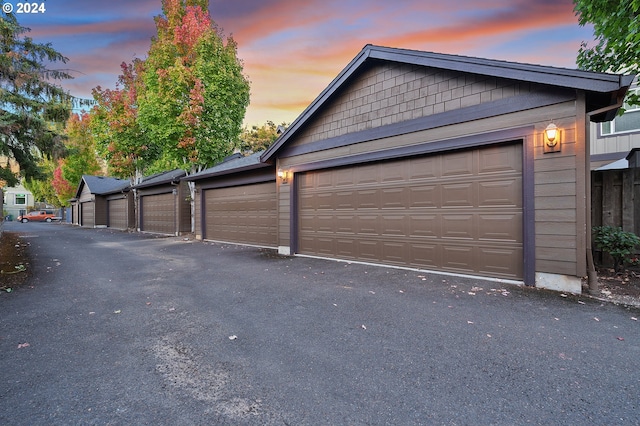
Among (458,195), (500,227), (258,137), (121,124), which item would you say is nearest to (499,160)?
(458,195)

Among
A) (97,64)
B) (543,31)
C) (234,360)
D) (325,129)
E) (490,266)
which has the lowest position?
(234,360)

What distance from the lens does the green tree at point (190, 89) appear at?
12.5m

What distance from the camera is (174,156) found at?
13.1 meters

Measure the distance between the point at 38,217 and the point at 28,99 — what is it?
32.3 metres

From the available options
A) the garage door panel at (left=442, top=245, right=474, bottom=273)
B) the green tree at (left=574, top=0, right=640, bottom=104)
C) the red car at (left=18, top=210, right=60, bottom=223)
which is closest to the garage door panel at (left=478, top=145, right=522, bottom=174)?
the garage door panel at (left=442, top=245, right=474, bottom=273)

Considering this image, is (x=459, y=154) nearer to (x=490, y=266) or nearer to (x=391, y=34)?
(x=490, y=266)

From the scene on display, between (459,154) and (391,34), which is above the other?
(391,34)

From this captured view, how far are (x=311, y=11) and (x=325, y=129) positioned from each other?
3.87 metres

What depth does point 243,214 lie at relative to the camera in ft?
35.0

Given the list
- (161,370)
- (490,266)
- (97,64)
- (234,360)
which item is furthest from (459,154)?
(97,64)

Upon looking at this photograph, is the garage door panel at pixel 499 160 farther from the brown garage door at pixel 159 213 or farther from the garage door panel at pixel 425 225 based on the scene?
the brown garage door at pixel 159 213

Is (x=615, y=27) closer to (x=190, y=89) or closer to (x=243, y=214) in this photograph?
(x=243, y=214)

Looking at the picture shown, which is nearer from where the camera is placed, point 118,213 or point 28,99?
point 28,99

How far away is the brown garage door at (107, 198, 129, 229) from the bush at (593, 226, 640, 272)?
77.6 feet
